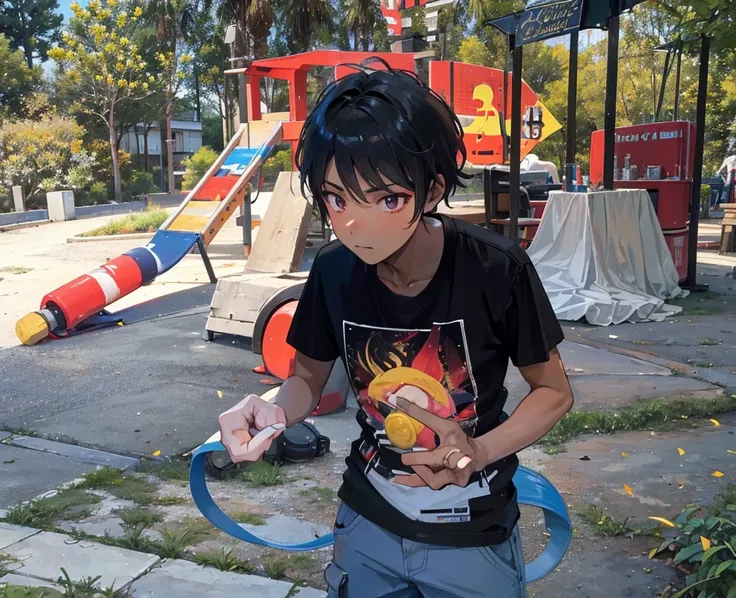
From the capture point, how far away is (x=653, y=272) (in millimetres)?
8398

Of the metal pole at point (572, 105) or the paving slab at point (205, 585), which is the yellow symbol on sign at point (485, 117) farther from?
the paving slab at point (205, 585)

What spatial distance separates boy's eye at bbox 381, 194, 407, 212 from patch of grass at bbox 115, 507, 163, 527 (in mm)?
2449

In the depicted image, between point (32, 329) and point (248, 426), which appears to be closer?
point (248, 426)

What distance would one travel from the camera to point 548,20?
7.99 m

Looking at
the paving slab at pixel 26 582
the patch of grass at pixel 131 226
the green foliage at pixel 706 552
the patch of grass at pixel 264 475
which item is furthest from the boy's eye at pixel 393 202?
the patch of grass at pixel 131 226

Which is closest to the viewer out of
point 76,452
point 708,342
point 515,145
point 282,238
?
point 76,452

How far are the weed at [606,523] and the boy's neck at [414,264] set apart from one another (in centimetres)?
221

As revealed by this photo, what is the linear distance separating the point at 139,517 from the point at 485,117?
1408 cm

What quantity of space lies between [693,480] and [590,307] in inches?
151

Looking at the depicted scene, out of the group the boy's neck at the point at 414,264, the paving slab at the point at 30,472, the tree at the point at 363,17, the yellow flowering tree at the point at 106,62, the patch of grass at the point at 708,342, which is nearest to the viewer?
the boy's neck at the point at 414,264

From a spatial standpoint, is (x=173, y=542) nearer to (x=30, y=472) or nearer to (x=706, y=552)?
(x=30, y=472)

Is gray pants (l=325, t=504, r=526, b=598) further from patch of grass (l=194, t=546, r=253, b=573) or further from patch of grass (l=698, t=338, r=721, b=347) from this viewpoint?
patch of grass (l=698, t=338, r=721, b=347)

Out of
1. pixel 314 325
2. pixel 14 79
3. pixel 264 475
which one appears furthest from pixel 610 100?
pixel 14 79

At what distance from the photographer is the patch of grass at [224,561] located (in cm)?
287
